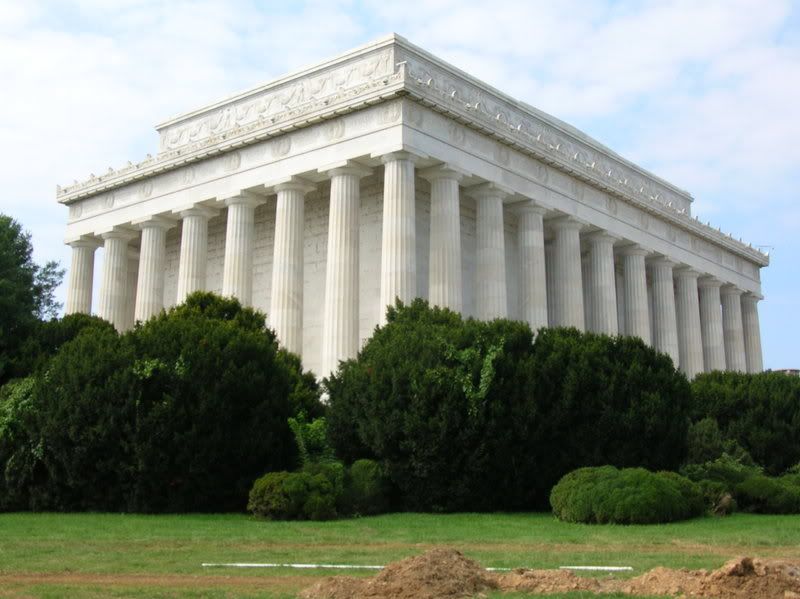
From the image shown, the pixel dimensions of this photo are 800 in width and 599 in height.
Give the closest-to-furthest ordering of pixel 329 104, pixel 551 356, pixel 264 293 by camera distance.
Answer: pixel 551 356 < pixel 329 104 < pixel 264 293

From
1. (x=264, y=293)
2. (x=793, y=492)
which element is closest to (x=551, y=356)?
(x=793, y=492)

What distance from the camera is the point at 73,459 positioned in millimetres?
31156

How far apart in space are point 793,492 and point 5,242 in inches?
1360

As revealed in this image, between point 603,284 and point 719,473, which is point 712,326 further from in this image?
point 719,473

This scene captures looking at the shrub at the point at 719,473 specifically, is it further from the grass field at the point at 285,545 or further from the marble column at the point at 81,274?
the marble column at the point at 81,274

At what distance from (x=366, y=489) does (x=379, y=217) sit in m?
27.4

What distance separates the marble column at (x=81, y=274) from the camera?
214 feet

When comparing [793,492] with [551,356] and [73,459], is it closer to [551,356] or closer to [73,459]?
[551,356]

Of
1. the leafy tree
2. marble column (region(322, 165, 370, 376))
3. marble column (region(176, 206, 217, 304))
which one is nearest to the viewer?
the leafy tree

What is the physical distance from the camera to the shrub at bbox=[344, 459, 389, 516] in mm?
29953

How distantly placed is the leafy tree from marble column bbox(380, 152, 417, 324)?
53.5 feet

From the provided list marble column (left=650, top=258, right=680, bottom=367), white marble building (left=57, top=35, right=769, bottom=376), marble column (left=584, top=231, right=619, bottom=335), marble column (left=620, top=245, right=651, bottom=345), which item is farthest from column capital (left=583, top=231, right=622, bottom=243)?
marble column (left=650, top=258, right=680, bottom=367)

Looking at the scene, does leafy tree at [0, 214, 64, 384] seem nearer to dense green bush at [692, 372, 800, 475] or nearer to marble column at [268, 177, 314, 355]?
marble column at [268, 177, 314, 355]

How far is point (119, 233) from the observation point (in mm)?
63438
